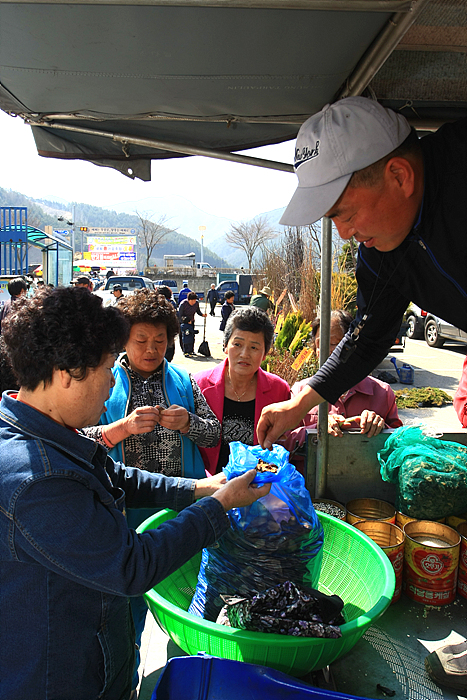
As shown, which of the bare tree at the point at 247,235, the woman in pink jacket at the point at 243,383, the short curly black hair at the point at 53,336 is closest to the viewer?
the short curly black hair at the point at 53,336

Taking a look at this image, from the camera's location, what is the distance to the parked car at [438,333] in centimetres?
1249

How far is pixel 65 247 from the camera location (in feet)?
56.9

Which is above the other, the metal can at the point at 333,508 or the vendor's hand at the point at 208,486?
the vendor's hand at the point at 208,486

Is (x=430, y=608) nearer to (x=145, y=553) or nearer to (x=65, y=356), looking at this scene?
(x=145, y=553)

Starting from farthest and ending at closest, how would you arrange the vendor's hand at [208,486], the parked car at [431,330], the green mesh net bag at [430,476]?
the parked car at [431,330]
the green mesh net bag at [430,476]
the vendor's hand at [208,486]

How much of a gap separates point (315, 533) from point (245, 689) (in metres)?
0.51

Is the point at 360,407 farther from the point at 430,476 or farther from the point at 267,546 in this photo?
the point at 267,546

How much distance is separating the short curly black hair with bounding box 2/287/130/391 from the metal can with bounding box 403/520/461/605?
1635 mm

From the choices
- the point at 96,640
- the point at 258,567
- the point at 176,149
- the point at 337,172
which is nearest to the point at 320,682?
the point at 258,567

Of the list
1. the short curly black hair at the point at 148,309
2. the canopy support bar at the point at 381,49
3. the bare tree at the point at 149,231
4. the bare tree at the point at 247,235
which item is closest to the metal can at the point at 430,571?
the short curly black hair at the point at 148,309

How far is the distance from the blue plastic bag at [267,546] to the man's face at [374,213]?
863mm

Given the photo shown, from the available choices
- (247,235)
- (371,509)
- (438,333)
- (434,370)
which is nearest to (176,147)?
(371,509)

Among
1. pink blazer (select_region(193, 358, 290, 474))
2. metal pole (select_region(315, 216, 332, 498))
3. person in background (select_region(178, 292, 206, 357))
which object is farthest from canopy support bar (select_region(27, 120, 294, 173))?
person in background (select_region(178, 292, 206, 357))

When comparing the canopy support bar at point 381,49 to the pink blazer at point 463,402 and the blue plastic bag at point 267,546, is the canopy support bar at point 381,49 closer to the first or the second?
the blue plastic bag at point 267,546
